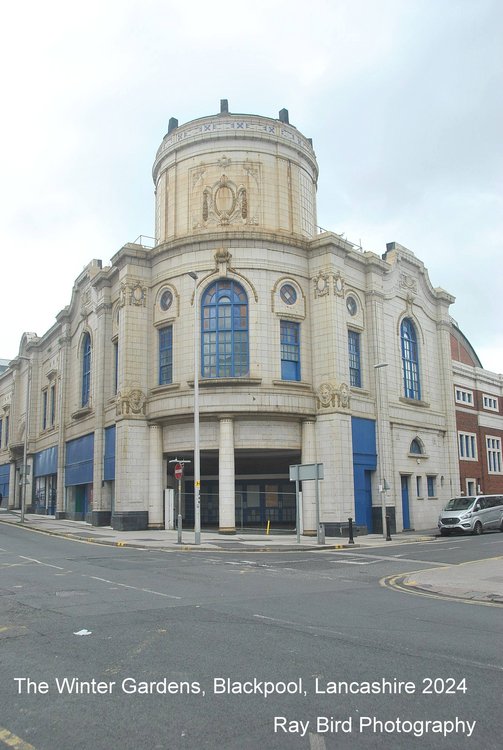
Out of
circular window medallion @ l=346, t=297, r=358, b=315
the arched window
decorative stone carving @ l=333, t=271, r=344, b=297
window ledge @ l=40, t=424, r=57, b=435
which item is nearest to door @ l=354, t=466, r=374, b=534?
the arched window

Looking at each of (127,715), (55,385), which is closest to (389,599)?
(127,715)

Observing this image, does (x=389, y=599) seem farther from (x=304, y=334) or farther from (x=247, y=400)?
(x=304, y=334)

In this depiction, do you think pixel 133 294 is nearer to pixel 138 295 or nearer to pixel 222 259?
pixel 138 295

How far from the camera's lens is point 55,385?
1961 inches

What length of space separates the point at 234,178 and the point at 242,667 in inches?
1226

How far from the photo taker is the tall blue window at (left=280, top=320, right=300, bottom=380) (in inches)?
1283

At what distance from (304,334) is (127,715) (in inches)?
1122

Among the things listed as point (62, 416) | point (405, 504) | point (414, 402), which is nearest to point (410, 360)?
point (414, 402)

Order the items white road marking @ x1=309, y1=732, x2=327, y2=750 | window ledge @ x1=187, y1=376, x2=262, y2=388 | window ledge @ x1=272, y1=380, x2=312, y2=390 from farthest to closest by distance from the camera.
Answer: window ledge @ x1=272, y1=380, x2=312, y2=390 < window ledge @ x1=187, y1=376, x2=262, y2=388 < white road marking @ x1=309, y1=732, x2=327, y2=750

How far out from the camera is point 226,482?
30641 millimetres

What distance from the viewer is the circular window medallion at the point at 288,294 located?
3312cm

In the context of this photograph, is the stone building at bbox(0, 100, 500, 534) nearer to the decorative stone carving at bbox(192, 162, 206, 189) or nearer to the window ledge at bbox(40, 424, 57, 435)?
the decorative stone carving at bbox(192, 162, 206, 189)

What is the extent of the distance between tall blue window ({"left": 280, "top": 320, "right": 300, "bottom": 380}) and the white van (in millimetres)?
10396

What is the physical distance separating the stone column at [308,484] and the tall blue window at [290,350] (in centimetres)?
252
